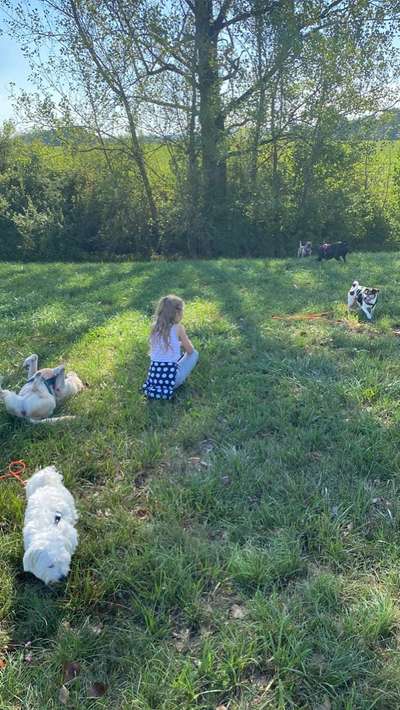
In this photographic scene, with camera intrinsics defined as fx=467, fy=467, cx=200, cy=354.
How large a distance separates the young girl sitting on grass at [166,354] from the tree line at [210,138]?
11.5m

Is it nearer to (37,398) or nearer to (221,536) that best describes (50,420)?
(37,398)

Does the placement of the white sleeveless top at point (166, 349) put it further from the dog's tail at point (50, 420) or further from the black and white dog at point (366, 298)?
the black and white dog at point (366, 298)

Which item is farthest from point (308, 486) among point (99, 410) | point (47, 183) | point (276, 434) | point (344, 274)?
point (47, 183)

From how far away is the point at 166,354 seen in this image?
4.26m

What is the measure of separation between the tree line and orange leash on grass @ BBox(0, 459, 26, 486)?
1301 cm

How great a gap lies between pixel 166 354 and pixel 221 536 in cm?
196

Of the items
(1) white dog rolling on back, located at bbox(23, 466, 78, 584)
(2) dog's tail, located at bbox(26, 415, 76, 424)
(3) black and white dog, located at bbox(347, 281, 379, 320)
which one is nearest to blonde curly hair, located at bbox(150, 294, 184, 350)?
(2) dog's tail, located at bbox(26, 415, 76, 424)

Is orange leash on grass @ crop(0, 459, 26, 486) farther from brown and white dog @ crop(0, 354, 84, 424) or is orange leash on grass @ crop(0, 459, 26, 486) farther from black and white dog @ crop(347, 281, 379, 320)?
black and white dog @ crop(347, 281, 379, 320)

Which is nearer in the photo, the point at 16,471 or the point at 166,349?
the point at 16,471

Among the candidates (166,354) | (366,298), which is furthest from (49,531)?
(366,298)

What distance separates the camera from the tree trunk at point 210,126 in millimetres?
13391

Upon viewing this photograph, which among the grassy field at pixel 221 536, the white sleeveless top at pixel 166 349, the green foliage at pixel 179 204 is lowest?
the grassy field at pixel 221 536

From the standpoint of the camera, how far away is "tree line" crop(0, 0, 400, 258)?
13250mm

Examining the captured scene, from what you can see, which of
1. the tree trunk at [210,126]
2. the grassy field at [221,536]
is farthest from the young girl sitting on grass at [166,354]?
the tree trunk at [210,126]
